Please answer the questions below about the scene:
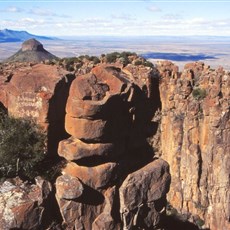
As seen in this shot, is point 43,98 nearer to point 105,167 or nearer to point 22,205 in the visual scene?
point 105,167

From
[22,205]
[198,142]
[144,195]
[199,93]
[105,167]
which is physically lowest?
[198,142]

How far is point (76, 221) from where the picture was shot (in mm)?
21266

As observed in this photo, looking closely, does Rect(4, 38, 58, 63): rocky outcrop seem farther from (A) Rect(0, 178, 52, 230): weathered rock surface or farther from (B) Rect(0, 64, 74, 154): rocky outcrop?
(A) Rect(0, 178, 52, 230): weathered rock surface

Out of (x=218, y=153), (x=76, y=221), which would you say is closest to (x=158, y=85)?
(x=218, y=153)

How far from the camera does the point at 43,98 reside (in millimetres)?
23156

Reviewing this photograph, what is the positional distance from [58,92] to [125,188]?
573 centimetres

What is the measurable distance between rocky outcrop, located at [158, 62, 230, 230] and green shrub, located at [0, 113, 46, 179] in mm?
26053

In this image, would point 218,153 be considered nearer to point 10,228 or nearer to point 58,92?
point 58,92

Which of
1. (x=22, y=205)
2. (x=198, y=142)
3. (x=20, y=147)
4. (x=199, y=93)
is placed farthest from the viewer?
(x=198, y=142)

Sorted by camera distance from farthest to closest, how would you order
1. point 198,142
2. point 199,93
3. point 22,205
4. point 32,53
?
point 32,53
point 198,142
point 199,93
point 22,205

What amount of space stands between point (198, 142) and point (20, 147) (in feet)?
96.6

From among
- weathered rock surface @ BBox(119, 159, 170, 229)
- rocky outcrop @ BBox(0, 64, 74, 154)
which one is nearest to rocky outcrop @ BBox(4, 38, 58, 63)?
rocky outcrop @ BBox(0, 64, 74, 154)

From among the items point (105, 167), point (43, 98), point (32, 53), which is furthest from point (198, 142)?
point (32, 53)

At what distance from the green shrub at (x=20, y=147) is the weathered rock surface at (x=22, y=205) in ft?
4.94
